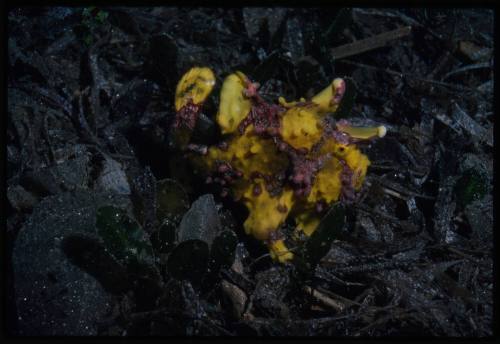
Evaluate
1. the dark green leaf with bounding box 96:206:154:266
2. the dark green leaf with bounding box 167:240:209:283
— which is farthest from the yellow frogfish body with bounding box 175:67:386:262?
the dark green leaf with bounding box 96:206:154:266

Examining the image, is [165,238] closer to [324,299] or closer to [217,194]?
[217,194]

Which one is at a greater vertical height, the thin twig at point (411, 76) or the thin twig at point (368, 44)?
the thin twig at point (368, 44)

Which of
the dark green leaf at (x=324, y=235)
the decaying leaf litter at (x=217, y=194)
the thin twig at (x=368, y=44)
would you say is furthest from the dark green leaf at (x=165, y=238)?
the thin twig at (x=368, y=44)

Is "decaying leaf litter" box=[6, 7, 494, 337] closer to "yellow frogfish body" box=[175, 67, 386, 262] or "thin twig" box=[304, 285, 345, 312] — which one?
"thin twig" box=[304, 285, 345, 312]

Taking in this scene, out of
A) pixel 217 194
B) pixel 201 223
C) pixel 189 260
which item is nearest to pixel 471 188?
pixel 217 194

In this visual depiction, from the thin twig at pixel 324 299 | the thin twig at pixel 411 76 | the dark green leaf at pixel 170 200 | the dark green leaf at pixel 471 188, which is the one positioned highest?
the thin twig at pixel 411 76

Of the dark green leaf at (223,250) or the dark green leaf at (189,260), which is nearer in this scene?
the dark green leaf at (189,260)

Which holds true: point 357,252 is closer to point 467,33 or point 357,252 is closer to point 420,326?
point 420,326

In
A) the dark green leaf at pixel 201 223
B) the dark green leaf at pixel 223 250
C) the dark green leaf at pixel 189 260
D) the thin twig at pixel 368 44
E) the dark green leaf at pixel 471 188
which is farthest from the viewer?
the thin twig at pixel 368 44

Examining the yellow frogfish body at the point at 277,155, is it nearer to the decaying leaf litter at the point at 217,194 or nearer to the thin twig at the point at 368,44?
the decaying leaf litter at the point at 217,194
